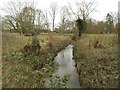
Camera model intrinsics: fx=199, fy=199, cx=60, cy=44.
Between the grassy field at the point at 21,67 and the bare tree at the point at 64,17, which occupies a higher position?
the bare tree at the point at 64,17

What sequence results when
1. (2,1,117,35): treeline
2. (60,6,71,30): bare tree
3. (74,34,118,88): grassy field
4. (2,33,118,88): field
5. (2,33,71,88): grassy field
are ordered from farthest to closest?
(60,6,71,30): bare tree, (2,1,117,35): treeline, (2,33,71,88): grassy field, (2,33,118,88): field, (74,34,118,88): grassy field

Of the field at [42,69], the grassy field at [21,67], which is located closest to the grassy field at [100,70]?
the field at [42,69]

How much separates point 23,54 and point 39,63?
1235 millimetres

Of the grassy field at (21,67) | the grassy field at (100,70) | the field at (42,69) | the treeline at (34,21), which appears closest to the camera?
the grassy field at (100,70)

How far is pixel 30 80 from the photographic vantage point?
7277mm

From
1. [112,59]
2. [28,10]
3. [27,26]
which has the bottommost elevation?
[112,59]

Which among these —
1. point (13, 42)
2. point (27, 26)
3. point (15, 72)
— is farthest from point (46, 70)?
point (27, 26)

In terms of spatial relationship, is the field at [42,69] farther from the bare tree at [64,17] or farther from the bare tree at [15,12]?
the bare tree at [64,17]

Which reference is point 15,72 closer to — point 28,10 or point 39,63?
point 39,63

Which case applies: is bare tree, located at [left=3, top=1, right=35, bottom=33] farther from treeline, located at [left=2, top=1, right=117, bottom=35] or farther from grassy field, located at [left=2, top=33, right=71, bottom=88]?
grassy field, located at [left=2, top=33, right=71, bottom=88]

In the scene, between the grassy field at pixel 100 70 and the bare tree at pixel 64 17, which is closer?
the grassy field at pixel 100 70

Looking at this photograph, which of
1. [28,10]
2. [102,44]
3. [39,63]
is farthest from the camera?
[28,10]

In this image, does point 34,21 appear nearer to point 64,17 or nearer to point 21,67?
point 21,67

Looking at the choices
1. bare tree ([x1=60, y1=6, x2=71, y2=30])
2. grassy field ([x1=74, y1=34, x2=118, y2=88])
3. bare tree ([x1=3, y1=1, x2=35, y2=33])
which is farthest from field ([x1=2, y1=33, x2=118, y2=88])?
bare tree ([x1=60, y1=6, x2=71, y2=30])
